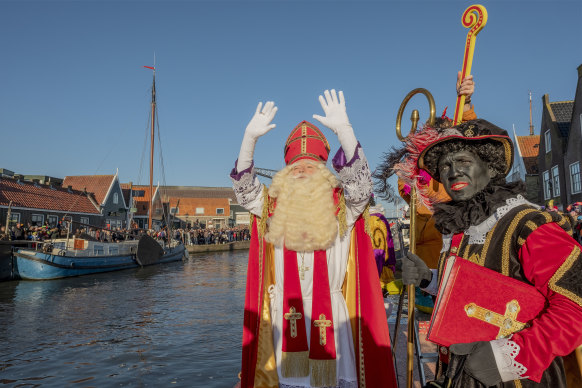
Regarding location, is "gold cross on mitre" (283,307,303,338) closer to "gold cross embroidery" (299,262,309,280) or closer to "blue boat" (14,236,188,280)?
"gold cross embroidery" (299,262,309,280)

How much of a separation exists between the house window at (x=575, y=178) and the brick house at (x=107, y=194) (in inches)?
1313

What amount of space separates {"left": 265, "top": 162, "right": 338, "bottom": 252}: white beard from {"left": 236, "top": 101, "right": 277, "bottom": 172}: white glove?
340 millimetres

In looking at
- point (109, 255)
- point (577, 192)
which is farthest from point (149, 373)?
point (577, 192)

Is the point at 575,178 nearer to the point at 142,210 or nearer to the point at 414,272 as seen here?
the point at 414,272

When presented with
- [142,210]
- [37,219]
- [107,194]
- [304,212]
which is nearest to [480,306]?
[304,212]

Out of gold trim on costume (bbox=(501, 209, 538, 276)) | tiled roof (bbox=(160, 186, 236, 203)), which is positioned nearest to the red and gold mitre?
gold trim on costume (bbox=(501, 209, 538, 276))

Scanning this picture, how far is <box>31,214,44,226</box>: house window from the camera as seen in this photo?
2694cm

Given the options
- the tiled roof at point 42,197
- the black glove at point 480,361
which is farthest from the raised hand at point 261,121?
the tiled roof at point 42,197

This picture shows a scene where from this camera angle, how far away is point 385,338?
2783mm

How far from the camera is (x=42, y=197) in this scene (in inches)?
1128

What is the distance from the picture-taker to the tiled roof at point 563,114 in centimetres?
2192

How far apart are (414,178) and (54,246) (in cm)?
1972

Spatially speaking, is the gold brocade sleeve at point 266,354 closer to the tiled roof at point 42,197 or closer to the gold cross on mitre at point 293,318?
the gold cross on mitre at point 293,318

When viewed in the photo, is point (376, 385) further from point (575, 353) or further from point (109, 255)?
point (109, 255)
